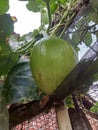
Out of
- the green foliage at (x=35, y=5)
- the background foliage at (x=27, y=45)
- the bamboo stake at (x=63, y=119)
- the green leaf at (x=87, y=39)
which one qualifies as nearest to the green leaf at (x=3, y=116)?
the background foliage at (x=27, y=45)

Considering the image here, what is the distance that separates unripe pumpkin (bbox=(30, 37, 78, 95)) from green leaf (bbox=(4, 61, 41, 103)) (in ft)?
0.25

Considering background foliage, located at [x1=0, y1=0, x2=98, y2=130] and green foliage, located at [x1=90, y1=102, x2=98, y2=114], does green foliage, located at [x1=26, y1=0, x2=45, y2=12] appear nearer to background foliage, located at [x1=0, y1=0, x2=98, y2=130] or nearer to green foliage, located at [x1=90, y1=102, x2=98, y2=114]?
background foliage, located at [x1=0, y1=0, x2=98, y2=130]

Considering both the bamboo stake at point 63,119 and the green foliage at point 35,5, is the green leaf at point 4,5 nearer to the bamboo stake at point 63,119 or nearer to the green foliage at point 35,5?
the green foliage at point 35,5

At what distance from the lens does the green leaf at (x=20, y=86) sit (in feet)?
1.90

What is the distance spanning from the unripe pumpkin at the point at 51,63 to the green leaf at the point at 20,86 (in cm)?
8

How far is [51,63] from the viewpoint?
0.50 meters

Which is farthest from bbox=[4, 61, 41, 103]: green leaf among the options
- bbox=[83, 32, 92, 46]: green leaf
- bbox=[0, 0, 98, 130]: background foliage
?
bbox=[83, 32, 92, 46]: green leaf

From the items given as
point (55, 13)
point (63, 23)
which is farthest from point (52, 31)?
point (55, 13)

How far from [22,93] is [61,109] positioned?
86 millimetres

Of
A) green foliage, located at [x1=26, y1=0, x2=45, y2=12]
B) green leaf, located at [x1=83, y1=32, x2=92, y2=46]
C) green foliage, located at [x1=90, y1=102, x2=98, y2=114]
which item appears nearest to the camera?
green leaf, located at [x1=83, y1=32, x2=92, y2=46]

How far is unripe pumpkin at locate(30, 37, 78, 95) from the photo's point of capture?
50cm

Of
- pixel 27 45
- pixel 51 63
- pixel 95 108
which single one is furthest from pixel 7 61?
pixel 95 108

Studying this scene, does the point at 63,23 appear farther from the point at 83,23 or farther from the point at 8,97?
the point at 8,97

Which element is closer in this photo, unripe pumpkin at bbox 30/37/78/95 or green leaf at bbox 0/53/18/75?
unripe pumpkin at bbox 30/37/78/95
